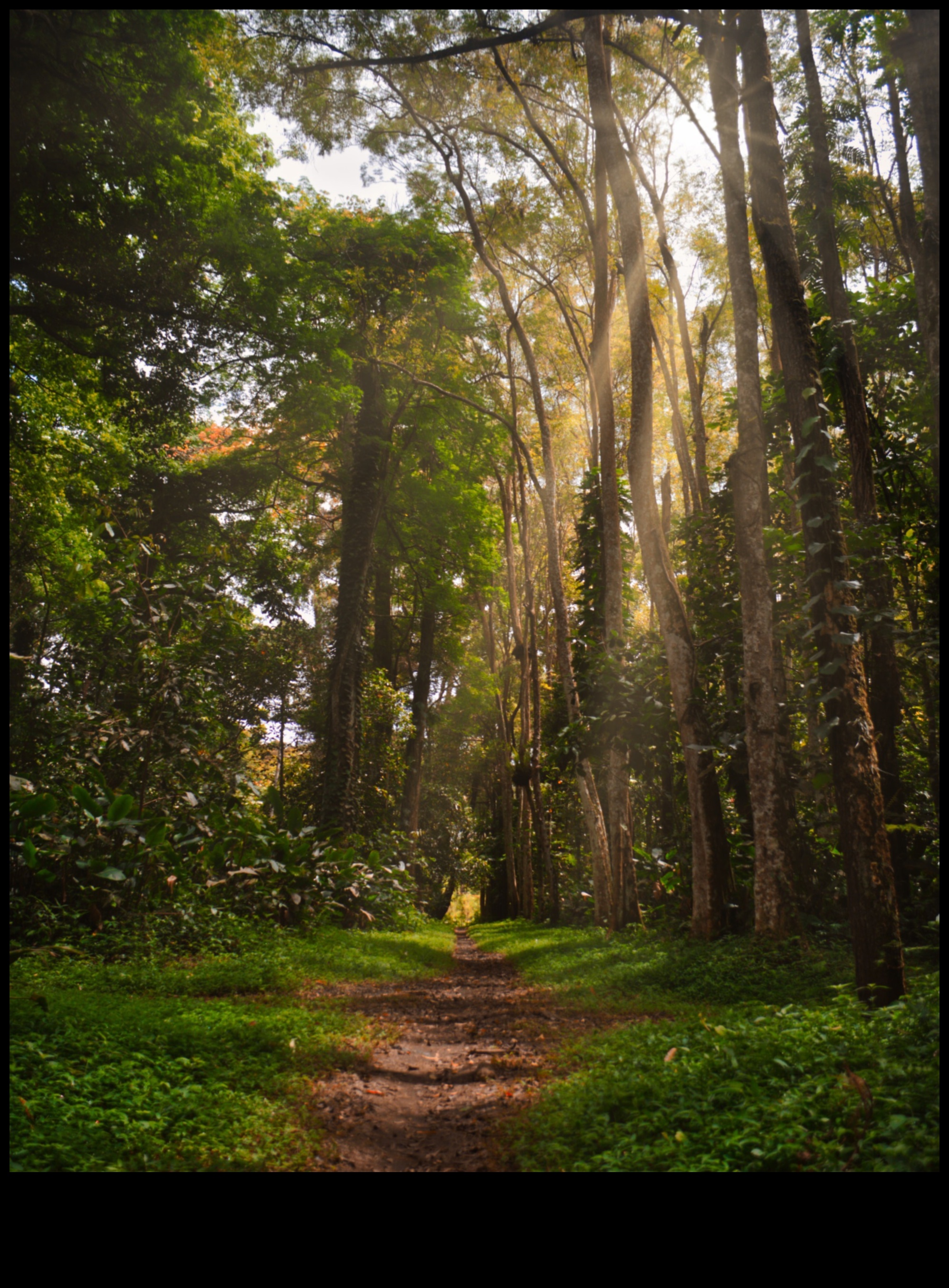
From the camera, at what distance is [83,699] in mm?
9914

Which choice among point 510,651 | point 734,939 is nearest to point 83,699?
point 734,939

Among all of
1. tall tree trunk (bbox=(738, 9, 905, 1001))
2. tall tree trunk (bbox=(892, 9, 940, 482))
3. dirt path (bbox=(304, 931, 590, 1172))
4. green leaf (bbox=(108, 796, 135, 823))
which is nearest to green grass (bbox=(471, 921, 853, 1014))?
dirt path (bbox=(304, 931, 590, 1172))

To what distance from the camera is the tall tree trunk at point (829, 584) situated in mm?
4656

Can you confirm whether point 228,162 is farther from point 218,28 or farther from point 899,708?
point 899,708

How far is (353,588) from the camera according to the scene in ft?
49.2

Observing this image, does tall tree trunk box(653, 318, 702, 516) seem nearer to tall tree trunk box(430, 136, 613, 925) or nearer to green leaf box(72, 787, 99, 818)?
tall tree trunk box(430, 136, 613, 925)

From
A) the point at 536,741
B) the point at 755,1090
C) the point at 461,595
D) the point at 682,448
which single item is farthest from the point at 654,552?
the point at 461,595

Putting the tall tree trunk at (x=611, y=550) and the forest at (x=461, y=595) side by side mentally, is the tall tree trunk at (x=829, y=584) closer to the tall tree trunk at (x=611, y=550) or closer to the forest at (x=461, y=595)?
the forest at (x=461, y=595)

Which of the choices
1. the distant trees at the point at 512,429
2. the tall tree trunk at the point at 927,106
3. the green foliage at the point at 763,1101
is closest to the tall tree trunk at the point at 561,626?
the distant trees at the point at 512,429

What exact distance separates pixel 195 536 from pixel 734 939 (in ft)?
50.9

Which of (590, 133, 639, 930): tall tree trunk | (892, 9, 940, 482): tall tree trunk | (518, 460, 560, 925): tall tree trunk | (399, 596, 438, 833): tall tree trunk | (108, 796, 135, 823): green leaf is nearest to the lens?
(892, 9, 940, 482): tall tree trunk

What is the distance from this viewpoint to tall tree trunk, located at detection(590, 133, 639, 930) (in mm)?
11586

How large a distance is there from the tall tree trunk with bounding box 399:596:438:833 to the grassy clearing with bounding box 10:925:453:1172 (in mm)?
11887

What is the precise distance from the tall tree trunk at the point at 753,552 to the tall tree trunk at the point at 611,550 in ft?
10.7
